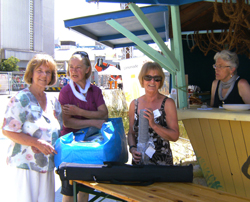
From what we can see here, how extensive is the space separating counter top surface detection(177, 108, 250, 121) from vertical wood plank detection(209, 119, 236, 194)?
0.11 metres

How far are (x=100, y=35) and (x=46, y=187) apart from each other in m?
3.97

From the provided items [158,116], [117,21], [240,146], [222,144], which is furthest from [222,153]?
[117,21]

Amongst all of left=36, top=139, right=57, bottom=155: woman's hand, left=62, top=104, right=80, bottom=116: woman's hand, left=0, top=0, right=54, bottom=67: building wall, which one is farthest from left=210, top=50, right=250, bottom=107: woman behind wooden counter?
left=0, top=0, right=54, bottom=67: building wall

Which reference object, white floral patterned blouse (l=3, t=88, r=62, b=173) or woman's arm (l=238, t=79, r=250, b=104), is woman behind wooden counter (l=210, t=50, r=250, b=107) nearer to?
woman's arm (l=238, t=79, r=250, b=104)

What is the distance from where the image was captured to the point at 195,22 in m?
4.93

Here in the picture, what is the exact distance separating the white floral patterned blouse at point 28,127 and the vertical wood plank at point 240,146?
1783 millimetres

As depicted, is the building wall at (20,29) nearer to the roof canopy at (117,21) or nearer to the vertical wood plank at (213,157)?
the roof canopy at (117,21)

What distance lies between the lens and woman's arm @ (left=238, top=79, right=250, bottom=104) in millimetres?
2809

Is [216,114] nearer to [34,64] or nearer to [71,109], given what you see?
[71,109]

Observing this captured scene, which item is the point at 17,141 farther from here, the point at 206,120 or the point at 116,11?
the point at 116,11

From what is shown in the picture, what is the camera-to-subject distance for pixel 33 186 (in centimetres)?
216

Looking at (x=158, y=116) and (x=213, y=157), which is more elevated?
(x=158, y=116)

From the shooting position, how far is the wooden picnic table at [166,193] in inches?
66.5

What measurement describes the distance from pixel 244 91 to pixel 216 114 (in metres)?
0.57
